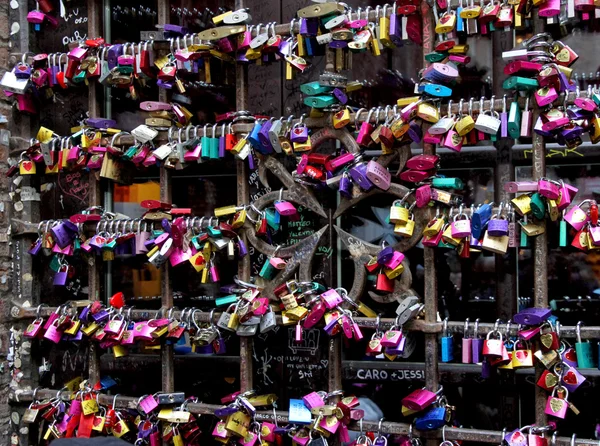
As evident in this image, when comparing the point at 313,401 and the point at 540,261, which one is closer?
the point at 540,261

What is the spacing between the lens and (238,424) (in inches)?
126

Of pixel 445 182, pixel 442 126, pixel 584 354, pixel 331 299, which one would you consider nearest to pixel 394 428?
pixel 331 299

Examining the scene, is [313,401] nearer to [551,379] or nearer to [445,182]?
[551,379]

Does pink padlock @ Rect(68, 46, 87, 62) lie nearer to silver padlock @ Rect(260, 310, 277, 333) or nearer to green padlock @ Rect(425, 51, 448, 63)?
silver padlock @ Rect(260, 310, 277, 333)

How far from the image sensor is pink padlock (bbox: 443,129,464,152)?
2.88 meters

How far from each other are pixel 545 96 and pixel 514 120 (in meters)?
0.14

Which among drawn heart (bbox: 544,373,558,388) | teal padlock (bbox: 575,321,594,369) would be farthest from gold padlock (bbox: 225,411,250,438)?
teal padlock (bbox: 575,321,594,369)

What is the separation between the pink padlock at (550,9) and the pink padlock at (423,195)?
0.79 meters

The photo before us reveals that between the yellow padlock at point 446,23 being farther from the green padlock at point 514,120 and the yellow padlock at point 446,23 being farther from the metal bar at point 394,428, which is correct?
the metal bar at point 394,428

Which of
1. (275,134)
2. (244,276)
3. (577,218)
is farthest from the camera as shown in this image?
(244,276)

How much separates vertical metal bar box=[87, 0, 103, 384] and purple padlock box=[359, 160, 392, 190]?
1.43 metres

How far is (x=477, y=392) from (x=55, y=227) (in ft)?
7.17

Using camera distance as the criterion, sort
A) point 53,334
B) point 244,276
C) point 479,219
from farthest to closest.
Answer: point 53,334
point 244,276
point 479,219

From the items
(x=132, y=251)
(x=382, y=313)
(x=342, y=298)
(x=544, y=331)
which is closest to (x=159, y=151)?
(x=132, y=251)
